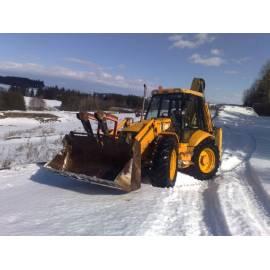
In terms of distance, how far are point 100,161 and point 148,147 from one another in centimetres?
102

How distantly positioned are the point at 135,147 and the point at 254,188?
2.76 meters

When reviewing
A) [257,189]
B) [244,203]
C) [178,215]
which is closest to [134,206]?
[178,215]

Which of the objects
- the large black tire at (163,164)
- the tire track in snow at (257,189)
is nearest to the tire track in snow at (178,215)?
the large black tire at (163,164)

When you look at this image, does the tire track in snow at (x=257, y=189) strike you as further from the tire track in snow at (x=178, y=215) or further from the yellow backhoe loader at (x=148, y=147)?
the tire track in snow at (x=178, y=215)

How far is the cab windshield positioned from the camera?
27.2 feet

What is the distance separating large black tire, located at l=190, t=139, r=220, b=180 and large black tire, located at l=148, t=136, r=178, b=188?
133 centimetres

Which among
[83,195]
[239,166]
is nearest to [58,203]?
[83,195]

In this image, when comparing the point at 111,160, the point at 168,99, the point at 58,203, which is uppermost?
the point at 168,99

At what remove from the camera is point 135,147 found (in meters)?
6.44

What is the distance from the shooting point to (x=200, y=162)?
8.51 metres

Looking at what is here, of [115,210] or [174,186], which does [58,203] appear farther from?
[174,186]

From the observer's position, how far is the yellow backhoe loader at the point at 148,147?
21.5 feet

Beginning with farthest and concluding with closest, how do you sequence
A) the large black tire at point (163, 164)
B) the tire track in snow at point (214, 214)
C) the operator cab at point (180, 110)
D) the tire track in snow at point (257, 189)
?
1. the operator cab at point (180, 110)
2. the large black tire at point (163, 164)
3. the tire track in snow at point (257, 189)
4. the tire track in snow at point (214, 214)

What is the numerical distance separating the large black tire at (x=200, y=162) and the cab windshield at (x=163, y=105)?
1.09 meters
